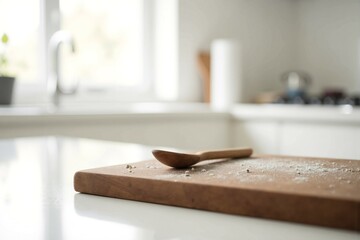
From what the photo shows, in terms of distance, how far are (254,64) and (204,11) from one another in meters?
0.56

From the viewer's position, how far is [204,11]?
3098 mm

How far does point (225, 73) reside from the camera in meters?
2.87

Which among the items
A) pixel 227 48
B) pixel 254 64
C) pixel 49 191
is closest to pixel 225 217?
pixel 49 191

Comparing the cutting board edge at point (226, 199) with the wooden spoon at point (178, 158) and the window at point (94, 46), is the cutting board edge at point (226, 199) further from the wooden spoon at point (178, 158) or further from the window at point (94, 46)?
the window at point (94, 46)

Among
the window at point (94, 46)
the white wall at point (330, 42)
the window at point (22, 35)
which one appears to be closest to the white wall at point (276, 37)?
the white wall at point (330, 42)

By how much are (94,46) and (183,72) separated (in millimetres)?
559

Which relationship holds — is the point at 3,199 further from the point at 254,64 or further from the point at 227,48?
the point at 254,64

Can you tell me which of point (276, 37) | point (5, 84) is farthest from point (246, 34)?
point (5, 84)

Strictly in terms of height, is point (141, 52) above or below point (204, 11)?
below

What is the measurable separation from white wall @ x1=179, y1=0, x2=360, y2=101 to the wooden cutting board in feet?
7.86

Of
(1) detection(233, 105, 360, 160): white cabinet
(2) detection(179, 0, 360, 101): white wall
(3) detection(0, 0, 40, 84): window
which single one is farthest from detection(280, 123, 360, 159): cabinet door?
(3) detection(0, 0, 40, 84): window

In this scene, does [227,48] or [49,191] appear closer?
[49,191]

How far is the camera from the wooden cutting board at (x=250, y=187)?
0.43 m

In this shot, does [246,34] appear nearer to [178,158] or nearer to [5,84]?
[5,84]
